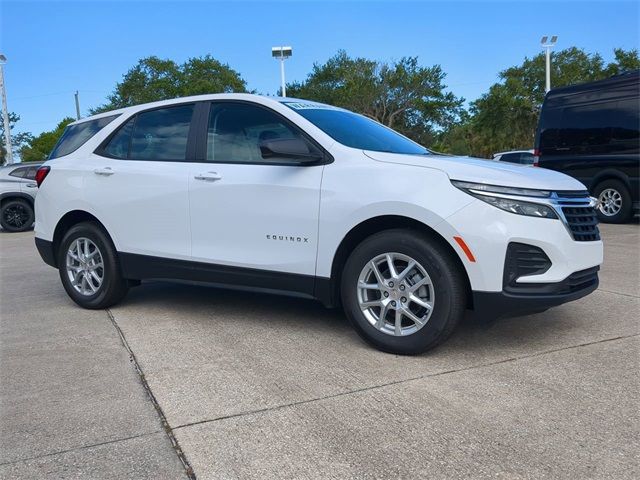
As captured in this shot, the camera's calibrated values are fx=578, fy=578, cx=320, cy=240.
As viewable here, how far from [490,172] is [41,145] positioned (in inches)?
3214

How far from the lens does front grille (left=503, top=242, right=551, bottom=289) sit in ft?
11.4

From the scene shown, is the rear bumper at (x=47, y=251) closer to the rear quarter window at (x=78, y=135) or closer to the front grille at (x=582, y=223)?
the rear quarter window at (x=78, y=135)

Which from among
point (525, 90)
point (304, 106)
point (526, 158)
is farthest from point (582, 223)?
point (525, 90)

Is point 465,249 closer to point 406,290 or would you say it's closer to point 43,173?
point 406,290

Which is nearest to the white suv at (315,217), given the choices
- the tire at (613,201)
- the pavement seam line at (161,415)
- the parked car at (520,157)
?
the pavement seam line at (161,415)

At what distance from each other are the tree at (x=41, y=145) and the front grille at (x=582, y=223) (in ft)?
222

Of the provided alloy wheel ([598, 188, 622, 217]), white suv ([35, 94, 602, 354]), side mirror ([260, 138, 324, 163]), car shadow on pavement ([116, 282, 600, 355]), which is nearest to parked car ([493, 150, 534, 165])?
alloy wheel ([598, 188, 622, 217])

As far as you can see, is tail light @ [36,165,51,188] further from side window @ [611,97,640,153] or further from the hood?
side window @ [611,97,640,153]

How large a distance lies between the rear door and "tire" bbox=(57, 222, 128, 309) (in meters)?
0.16

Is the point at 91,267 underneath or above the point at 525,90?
underneath

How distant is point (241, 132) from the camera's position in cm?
454

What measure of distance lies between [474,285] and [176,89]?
Answer: 42873mm

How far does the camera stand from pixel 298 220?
13.3 feet

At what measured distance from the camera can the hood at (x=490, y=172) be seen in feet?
11.7
